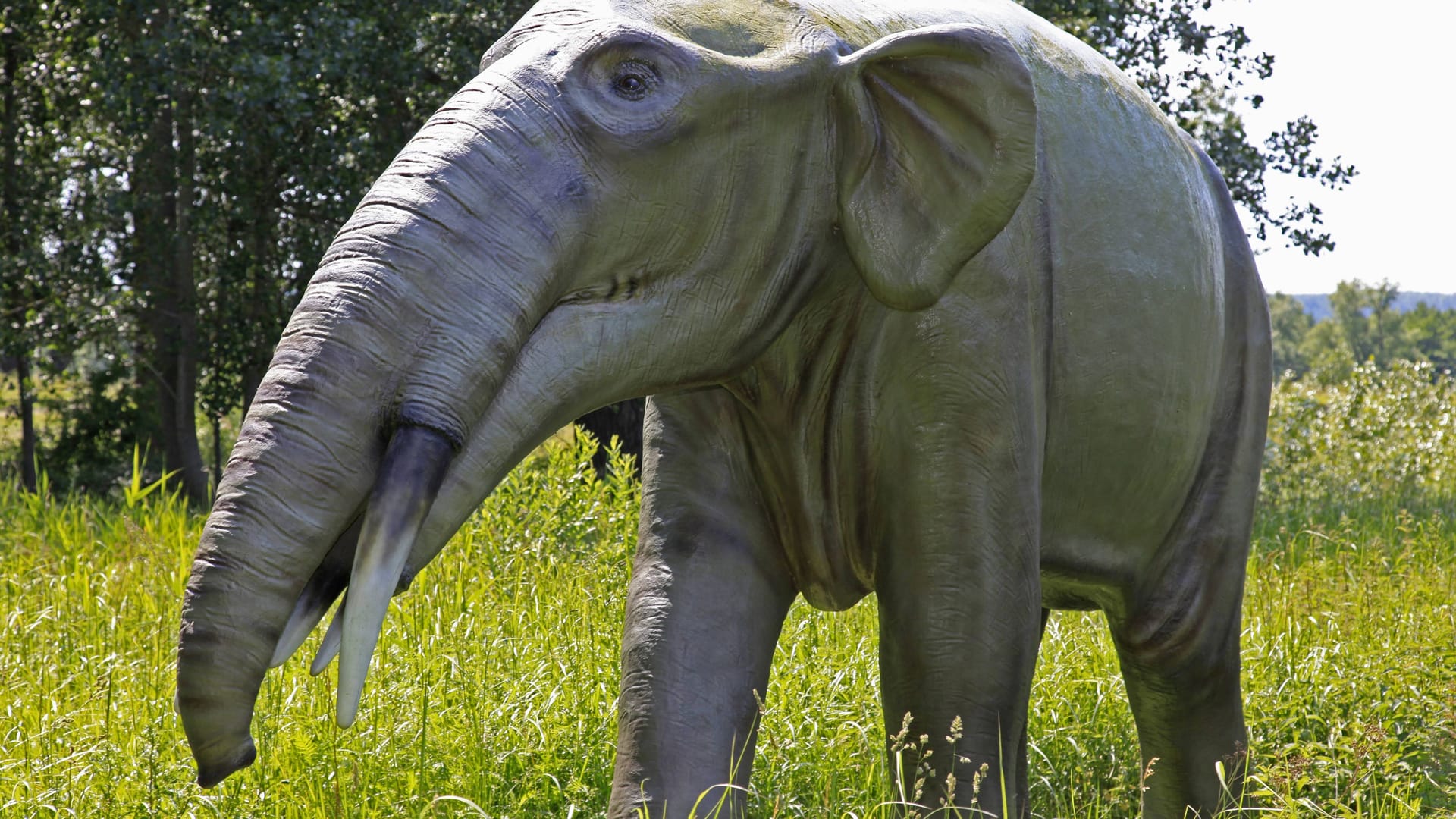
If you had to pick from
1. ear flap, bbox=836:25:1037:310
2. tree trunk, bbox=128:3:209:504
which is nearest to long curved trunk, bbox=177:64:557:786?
ear flap, bbox=836:25:1037:310

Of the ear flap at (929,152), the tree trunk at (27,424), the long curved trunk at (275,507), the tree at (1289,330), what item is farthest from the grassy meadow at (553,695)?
the tree at (1289,330)

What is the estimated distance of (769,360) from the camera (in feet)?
7.45

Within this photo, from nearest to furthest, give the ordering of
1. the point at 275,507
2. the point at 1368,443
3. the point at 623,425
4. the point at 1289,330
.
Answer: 1. the point at 275,507
2. the point at 623,425
3. the point at 1368,443
4. the point at 1289,330

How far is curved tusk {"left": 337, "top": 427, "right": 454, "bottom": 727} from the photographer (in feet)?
5.18

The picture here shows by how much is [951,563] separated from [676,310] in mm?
582

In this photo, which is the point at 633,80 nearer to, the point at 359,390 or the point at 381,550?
the point at 359,390

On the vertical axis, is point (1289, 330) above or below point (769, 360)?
above

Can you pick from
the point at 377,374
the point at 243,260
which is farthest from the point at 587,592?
the point at 243,260

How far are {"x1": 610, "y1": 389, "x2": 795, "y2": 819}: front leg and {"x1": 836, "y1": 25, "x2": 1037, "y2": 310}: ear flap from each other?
18.7 inches

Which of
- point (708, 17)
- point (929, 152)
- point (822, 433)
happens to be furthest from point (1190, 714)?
point (708, 17)

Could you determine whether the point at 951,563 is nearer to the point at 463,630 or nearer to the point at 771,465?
the point at 771,465

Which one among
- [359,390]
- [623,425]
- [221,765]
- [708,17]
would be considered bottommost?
[221,765]

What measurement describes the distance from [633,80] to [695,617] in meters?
0.89

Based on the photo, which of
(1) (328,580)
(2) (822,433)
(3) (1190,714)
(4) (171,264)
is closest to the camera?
(1) (328,580)
